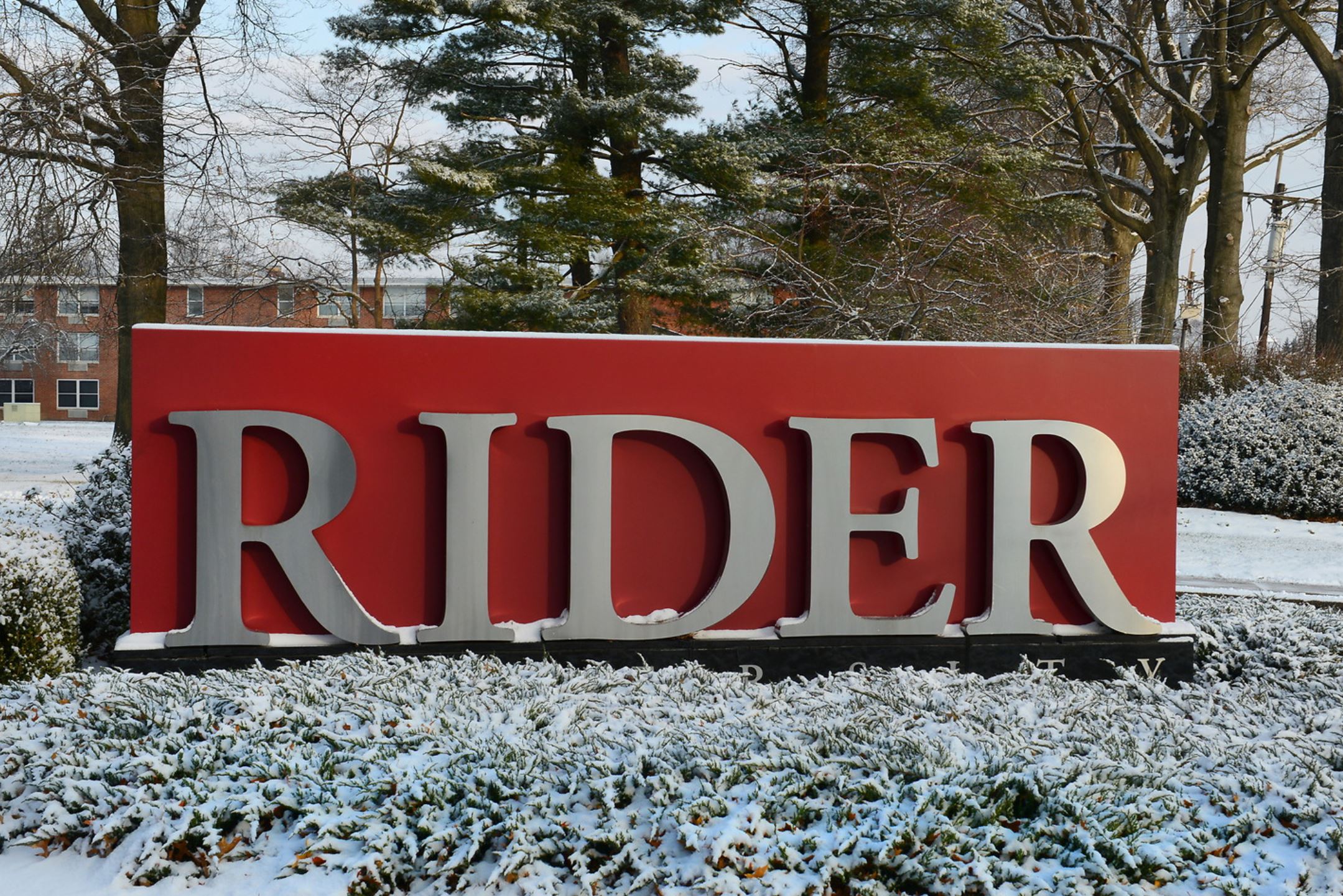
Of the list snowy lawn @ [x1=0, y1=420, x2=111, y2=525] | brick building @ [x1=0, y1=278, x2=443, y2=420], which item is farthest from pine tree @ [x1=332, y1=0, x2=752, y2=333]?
snowy lawn @ [x1=0, y1=420, x2=111, y2=525]

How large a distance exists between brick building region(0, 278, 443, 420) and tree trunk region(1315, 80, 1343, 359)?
53.4ft

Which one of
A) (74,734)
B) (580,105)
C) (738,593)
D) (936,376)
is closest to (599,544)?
(738,593)

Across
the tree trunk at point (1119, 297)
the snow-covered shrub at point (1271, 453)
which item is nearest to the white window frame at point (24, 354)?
the tree trunk at point (1119, 297)

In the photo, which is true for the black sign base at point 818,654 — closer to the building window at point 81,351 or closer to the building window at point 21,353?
the building window at point 21,353

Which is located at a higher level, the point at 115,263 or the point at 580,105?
the point at 580,105

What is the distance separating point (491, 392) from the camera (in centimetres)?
518

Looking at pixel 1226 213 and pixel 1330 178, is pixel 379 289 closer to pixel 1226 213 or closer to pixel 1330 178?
pixel 1226 213

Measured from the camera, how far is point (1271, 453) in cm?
1438

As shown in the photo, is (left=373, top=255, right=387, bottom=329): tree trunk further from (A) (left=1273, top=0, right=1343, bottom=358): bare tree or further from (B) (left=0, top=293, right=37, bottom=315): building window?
(A) (left=1273, top=0, right=1343, bottom=358): bare tree

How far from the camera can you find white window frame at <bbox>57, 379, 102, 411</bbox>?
56062 mm

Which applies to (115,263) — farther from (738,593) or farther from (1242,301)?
(1242,301)

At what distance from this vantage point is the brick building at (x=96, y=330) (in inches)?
907

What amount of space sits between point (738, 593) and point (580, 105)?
558 inches

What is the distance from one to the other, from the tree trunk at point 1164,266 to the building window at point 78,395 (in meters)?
53.1
